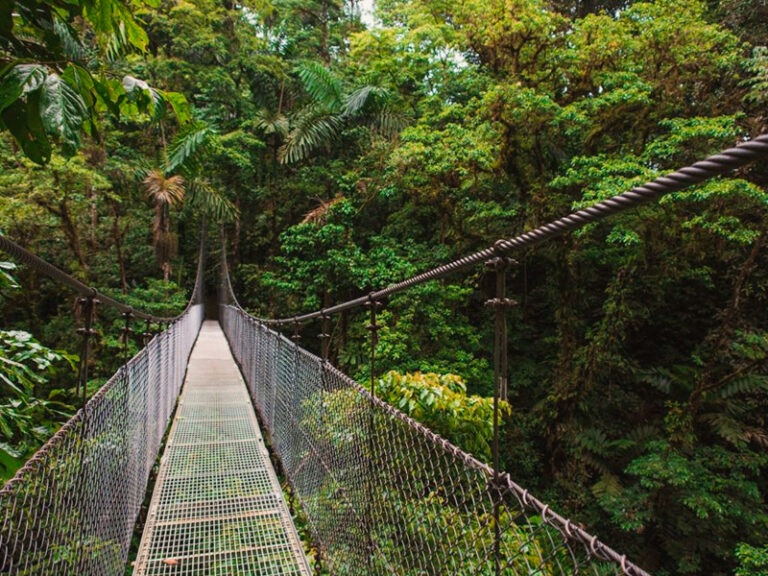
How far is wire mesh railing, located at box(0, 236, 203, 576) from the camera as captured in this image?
834 millimetres

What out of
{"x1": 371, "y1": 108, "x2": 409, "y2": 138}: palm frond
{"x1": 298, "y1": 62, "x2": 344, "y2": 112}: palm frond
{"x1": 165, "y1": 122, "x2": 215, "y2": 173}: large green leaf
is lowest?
{"x1": 165, "y1": 122, "x2": 215, "y2": 173}: large green leaf

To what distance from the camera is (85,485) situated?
3.73 feet

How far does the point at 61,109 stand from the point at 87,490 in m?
1.02

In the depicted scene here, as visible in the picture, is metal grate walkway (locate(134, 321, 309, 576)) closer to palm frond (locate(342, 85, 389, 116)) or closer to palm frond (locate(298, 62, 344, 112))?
palm frond (locate(342, 85, 389, 116))

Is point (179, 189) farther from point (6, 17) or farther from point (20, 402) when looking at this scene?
point (6, 17)

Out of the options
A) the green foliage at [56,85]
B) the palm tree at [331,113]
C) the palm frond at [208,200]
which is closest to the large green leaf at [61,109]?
the green foliage at [56,85]

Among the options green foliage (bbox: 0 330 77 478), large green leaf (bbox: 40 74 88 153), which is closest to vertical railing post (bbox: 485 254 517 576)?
large green leaf (bbox: 40 74 88 153)

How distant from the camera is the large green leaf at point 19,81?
57cm

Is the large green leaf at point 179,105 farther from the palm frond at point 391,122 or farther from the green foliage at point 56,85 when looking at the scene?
the palm frond at point 391,122

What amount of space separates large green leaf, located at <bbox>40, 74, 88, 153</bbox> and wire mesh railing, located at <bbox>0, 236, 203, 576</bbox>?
0.85ft

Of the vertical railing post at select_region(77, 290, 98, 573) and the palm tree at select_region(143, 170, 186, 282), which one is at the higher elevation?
the palm tree at select_region(143, 170, 186, 282)

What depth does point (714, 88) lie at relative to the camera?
15.8ft

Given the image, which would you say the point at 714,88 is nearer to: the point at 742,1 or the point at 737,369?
the point at 742,1

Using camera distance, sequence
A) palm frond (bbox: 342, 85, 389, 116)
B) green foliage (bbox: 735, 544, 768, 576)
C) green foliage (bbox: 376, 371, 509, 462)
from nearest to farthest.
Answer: green foliage (bbox: 376, 371, 509, 462)
green foliage (bbox: 735, 544, 768, 576)
palm frond (bbox: 342, 85, 389, 116)
